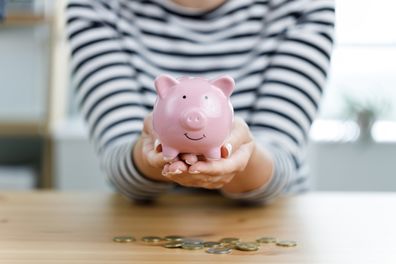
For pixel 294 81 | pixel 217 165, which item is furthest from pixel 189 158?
pixel 294 81

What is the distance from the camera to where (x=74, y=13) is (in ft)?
3.20

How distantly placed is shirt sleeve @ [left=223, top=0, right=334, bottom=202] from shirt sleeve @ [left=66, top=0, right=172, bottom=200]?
0.14 metres

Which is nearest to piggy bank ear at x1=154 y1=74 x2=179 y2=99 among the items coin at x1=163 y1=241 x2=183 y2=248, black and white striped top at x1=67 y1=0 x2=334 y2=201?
coin at x1=163 y1=241 x2=183 y2=248

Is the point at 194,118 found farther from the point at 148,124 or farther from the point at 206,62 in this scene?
the point at 206,62

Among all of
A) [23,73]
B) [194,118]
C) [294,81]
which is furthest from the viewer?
[23,73]

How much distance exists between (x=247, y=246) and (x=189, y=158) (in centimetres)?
9

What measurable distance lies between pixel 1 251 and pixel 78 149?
162 cm

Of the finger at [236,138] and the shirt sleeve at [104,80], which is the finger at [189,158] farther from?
the shirt sleeve at [104,80]

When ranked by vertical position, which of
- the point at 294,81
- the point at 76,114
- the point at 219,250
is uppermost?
the point at 76,114

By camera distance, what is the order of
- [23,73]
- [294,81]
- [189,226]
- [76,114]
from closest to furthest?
[189,226]
[294,81]
[23,73]
[76,114]

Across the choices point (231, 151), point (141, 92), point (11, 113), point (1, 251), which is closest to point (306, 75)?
point (141, 92)

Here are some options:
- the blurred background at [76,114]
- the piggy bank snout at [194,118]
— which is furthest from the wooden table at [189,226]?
the blurred background at [76,114]

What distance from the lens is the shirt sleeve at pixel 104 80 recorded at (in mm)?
918

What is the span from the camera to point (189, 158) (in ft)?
2.04
